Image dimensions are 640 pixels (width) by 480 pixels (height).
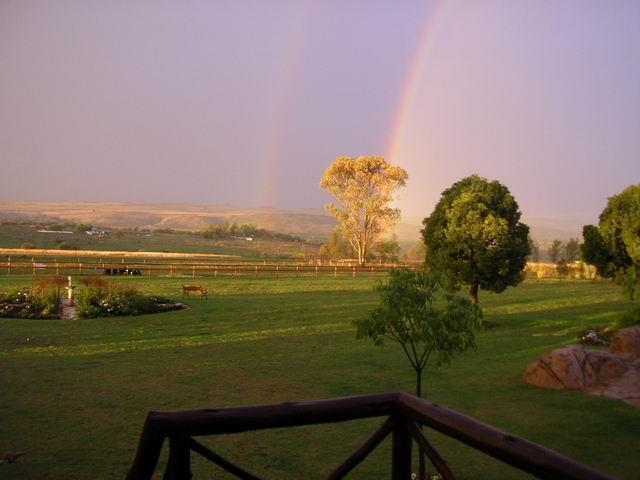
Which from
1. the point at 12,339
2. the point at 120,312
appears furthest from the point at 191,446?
the point at 120,312

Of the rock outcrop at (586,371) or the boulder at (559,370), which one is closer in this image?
the rock outcrop at (586,371)

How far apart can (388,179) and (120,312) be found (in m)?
52.8

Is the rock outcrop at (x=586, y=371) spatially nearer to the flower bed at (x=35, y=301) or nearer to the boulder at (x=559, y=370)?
the boulder at (x=559, y=370)

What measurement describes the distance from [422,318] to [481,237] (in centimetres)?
1327

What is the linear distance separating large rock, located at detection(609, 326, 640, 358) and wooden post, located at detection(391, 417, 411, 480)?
45.2ft

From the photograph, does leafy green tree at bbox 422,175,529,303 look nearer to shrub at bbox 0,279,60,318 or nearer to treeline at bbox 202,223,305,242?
shrub at bbox 0,279,60,318

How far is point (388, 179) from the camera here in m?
75.1

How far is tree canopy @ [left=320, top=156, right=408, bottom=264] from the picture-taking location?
246 feet

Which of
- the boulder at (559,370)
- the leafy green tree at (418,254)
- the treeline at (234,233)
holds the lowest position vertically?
the boulder at (559,370)

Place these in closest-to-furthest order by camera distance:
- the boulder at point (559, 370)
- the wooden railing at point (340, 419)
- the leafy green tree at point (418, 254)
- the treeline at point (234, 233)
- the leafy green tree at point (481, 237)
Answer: the wooden railing at point (340, 419), the boulder at point (559, 370), the leafy green tree at point (481, 237), the leafy green tree at point (418, 254), the treeline at point (234, 233)

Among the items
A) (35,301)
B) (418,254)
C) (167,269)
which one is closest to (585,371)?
(35,301)

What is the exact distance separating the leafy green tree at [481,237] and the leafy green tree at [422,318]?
493 inches

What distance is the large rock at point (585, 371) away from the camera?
13.5 meters

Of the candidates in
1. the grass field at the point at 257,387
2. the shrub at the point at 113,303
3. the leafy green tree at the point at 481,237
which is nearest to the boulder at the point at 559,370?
the grass field at the point at 257,387
